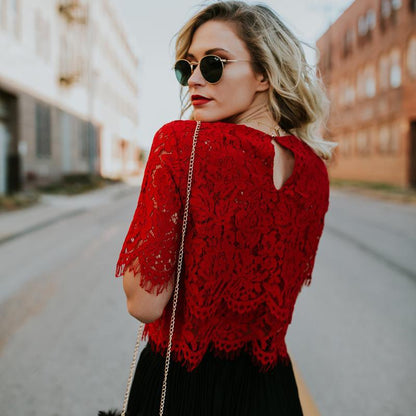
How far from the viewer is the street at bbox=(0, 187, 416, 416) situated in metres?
2.98

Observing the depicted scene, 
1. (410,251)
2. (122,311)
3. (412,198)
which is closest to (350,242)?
(410,251)

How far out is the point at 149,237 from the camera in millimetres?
1026

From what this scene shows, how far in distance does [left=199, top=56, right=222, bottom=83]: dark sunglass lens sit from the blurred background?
0.65 feet

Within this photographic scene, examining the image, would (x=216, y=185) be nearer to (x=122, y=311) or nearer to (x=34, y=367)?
(x=34, y=367)

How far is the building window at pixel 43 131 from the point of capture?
1973cm

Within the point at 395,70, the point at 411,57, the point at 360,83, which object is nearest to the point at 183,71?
the point at 411,57

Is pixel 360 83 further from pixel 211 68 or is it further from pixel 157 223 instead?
pixel 157 223

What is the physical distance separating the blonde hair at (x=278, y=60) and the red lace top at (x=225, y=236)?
0.10 metres

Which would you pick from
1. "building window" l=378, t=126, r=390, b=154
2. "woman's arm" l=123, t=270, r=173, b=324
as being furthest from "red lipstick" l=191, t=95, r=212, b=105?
"building window" l=378, t=126, r=390, b=154

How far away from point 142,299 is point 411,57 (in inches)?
975

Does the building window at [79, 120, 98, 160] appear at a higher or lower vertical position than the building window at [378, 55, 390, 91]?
lower

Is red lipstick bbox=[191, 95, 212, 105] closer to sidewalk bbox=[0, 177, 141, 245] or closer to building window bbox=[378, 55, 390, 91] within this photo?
sidewalk bbox=[0, 177, 141, 245]

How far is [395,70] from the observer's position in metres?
24.8

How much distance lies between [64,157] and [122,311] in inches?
791
